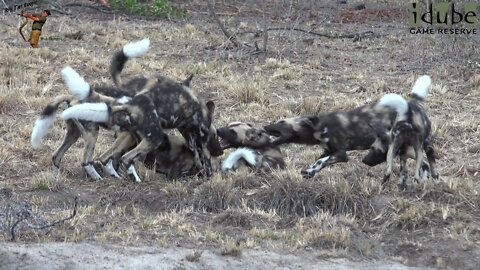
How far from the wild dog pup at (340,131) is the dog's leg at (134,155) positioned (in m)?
1.24

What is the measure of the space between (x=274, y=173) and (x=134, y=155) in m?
1.09

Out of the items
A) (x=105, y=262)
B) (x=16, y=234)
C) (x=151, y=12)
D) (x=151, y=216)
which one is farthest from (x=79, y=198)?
(x=151, y=12)

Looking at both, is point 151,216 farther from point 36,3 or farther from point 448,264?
point 36,3

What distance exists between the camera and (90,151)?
7.44 meters

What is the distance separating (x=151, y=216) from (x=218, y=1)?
1094 centimetres

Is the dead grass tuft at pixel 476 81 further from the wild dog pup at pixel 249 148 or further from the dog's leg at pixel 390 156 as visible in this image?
the dog's leg at pixel 390 156

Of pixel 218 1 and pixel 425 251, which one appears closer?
pixel 425 251

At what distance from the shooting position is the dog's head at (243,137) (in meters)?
8.11

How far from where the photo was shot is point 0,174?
7.41 m

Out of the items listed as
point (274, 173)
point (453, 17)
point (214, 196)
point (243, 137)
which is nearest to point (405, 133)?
point (274, 173)

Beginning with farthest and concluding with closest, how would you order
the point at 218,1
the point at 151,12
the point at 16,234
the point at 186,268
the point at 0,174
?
the point at 218,1, the point at 151,12, the point at 0,174, the point at 16,234, the point at 186,268

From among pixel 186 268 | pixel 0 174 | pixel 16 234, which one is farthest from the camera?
pixel 0 174

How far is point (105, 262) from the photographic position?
5395 mm

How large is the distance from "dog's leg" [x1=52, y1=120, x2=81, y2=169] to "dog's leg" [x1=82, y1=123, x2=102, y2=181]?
0.22 meters
